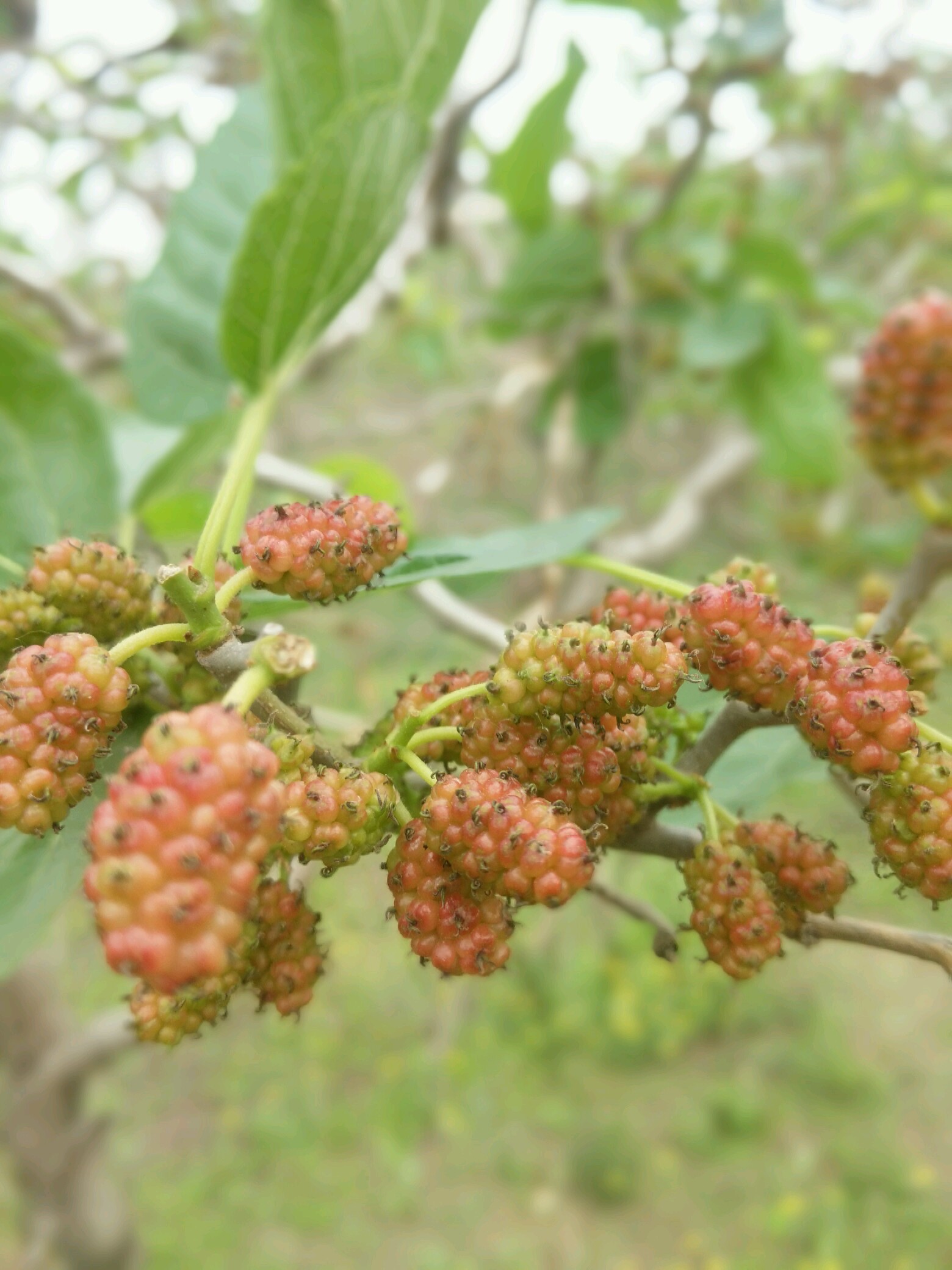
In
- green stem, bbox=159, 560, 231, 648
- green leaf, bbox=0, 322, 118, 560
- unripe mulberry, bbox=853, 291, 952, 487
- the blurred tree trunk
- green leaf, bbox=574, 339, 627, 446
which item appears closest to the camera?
green stem, bbox=159, 560, 231, 648

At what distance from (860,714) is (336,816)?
209mm

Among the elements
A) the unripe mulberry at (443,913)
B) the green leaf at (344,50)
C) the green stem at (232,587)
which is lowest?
the unripe mulberry at (443,913)

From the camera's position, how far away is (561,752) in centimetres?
40

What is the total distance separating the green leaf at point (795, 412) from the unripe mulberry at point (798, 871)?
1105mm

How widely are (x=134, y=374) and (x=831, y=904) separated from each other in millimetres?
679

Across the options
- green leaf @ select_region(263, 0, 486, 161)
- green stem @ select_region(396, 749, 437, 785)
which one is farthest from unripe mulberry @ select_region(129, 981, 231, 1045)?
green leaf @ select_region(263, 0, 486, 161)

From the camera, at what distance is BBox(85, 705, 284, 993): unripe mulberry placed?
0.85 feet

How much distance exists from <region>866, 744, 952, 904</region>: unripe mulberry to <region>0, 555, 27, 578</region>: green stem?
18.4 inches

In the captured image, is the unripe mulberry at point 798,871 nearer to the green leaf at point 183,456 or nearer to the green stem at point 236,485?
the green stem at point 236,485

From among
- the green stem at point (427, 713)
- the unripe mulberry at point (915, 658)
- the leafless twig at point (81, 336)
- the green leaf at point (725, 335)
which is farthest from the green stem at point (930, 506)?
the leafless twig at point (81, 336)

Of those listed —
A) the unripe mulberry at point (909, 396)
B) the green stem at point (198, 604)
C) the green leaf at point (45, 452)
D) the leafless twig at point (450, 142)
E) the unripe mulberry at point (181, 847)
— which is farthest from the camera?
the leafless twig at point (450, 142)

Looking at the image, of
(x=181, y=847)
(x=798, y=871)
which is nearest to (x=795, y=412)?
(x=798, y=871)

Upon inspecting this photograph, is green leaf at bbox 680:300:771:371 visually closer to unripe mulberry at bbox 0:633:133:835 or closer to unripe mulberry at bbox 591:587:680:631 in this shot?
unripe mulberry at bbox 591:587:680:631

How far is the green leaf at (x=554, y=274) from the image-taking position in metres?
1.51
